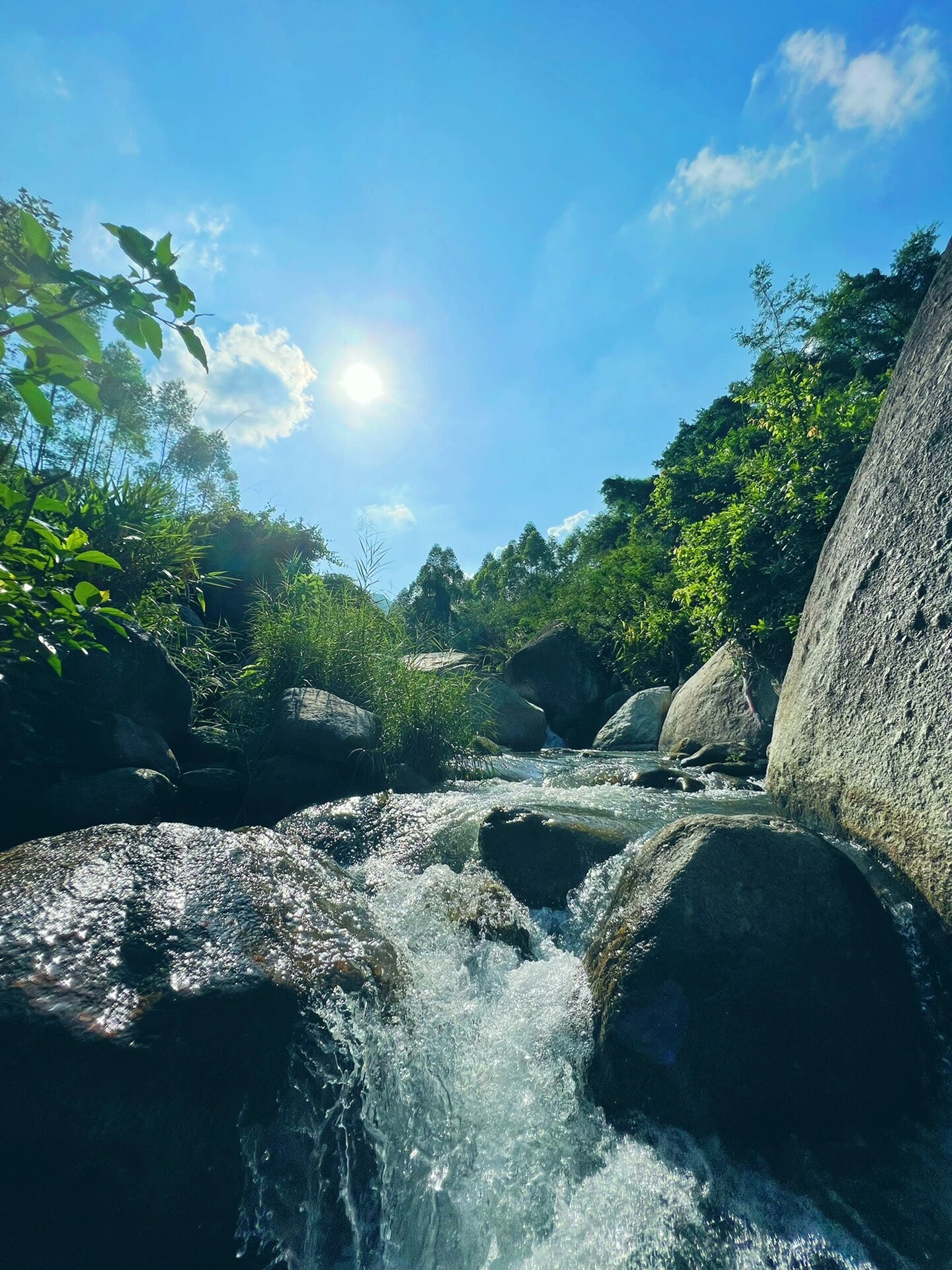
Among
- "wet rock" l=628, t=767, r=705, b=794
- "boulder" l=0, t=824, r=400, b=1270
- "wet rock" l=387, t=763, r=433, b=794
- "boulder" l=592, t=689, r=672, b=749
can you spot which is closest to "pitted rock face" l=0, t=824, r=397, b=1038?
"boulder" l=0, t=824, r=400, b=1270

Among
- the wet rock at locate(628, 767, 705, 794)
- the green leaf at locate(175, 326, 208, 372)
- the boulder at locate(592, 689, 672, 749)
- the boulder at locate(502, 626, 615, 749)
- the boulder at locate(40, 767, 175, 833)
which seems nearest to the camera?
the green leaf at locate(175, 326, 208, 372)

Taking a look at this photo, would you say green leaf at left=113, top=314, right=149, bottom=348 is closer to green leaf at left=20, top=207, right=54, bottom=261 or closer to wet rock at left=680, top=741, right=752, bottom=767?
green leaf at left=20, top=207, right=54, bottom=261

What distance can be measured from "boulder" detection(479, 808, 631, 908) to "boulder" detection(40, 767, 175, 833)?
2.35 m

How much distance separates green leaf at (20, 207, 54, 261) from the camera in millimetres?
965

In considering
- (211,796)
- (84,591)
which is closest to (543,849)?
(211,796)

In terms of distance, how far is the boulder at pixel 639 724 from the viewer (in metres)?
10.1

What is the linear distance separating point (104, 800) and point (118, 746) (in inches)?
19.9

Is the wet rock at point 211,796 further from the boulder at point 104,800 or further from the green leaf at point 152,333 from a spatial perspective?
the green leaf at point 152,333

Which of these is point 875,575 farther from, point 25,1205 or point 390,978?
point 25,1205

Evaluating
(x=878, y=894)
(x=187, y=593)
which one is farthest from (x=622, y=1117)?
(x=187, y=593)

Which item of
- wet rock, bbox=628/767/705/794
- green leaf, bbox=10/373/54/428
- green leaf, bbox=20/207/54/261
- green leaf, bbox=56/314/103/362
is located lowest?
wet rock, bbox=628/767/705/794

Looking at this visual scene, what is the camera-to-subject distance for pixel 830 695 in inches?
146

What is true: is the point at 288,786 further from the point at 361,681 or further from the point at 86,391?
the point at 86,391

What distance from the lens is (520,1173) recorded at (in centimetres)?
208
